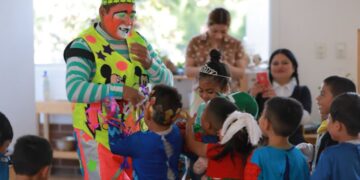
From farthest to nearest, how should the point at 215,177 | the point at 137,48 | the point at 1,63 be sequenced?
the point at 1,63, the point at 137,48, the point at 215,177

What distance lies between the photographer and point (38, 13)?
16.9 ft

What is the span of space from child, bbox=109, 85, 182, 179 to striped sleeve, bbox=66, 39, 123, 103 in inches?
7.9

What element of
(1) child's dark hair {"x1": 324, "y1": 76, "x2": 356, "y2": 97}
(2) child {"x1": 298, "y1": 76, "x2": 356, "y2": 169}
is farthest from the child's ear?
(1) child's dark hair {"x1": 324, "y1": 76, "x2": 356, "y2": 97}

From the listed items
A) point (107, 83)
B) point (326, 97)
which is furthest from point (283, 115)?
point (107, 83)

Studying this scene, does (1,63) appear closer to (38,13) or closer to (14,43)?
(14,43)

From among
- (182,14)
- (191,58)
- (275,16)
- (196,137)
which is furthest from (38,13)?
(196,137)

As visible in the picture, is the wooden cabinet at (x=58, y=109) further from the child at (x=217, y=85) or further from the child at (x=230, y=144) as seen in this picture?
the child at (x=230, y=144)

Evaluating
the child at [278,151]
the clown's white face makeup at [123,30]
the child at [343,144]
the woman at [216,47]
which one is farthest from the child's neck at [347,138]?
the woman at [216,47]

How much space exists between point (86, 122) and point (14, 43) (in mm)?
1429

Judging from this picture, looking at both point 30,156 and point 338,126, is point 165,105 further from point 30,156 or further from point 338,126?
point 338,126

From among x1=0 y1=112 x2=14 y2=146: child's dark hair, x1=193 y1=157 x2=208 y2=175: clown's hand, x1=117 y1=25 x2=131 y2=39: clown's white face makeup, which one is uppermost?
x1=117 y1=25 x2=131 y2=39: clown's white face makeup

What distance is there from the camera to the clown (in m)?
2.45

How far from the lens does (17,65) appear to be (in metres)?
3.77

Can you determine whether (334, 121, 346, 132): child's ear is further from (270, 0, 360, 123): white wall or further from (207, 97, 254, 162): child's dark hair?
(270, 0, 360, 123): white wall
